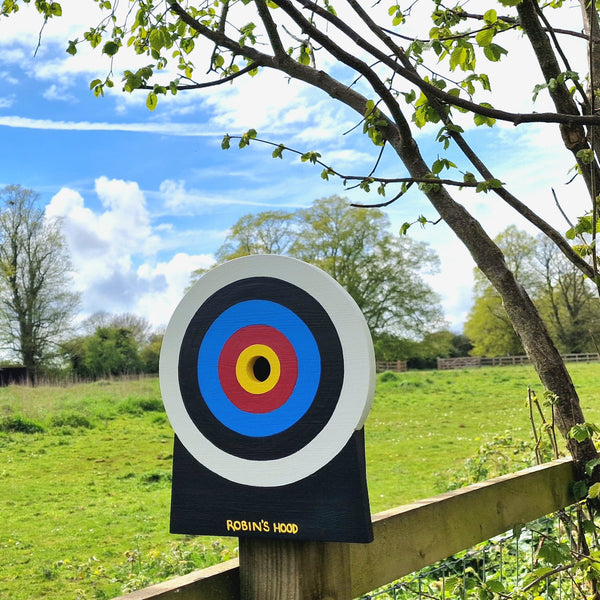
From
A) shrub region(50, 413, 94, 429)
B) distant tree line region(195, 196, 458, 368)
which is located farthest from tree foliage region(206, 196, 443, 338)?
shrub region(50, 413, 94, 429)

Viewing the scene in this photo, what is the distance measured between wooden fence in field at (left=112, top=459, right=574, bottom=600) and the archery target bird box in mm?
76

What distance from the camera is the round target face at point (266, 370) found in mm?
972

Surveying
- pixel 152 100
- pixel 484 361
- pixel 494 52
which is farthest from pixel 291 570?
pixel 484 361

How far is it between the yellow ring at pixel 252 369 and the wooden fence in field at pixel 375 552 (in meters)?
0.26

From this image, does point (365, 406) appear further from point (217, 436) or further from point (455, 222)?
point (455, 222)

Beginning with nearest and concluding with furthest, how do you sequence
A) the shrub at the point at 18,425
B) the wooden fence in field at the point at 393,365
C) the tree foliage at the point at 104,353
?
the shrub at the point at 18,425 → the tree foliage at the point at 104,353 → the wooden fence in field at the point at 393,365

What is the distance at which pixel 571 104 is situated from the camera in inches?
80.7

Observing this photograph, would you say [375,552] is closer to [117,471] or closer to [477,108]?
[477,108]

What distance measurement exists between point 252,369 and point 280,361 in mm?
66

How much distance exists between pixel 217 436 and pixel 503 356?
33.7 m

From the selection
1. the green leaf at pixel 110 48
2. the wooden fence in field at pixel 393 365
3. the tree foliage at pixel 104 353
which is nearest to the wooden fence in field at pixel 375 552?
the green leaf at pixel 110 48

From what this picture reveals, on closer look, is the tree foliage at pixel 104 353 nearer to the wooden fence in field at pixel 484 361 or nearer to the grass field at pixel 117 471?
the grass field at pixel 117 471

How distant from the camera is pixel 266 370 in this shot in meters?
1.06

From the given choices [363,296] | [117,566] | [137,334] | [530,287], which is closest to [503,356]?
[530,287]
